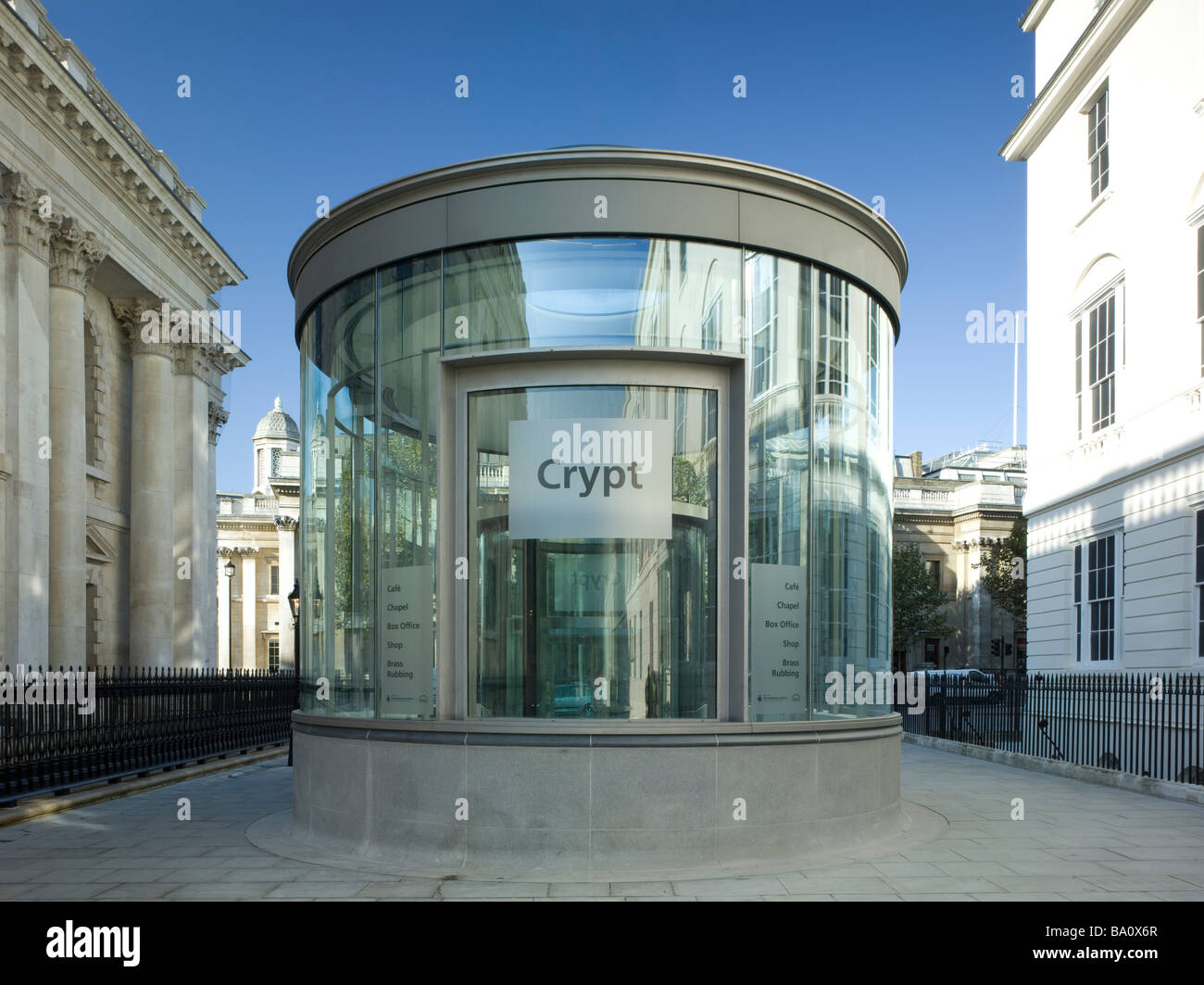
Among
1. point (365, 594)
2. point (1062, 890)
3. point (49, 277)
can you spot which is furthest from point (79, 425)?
point (1062, 890)

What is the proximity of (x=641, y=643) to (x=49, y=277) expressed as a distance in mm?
23501

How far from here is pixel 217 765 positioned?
18.5 metres

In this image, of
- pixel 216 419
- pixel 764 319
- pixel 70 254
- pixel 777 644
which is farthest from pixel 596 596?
pixel 216 419

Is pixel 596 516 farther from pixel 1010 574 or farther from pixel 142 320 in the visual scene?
pixel 1010 574

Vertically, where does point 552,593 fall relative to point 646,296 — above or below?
below

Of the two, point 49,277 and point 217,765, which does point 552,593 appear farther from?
point 49,277

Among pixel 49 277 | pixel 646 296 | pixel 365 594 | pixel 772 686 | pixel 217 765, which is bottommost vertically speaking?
pixel 217 765

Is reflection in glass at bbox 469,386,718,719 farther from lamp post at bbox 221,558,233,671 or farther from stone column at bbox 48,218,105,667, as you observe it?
lamp post at bbox 221,558,233,671

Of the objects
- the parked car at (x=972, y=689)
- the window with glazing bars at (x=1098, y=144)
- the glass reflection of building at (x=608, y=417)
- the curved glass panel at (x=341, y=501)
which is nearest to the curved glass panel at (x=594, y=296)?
the glass reflection of building at (x=608, y=417)

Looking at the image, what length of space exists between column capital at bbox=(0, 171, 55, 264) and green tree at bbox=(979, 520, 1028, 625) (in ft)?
189

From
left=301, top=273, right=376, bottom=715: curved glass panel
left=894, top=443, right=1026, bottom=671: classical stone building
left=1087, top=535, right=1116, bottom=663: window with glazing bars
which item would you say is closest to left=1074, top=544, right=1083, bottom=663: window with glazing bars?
left=1087, top=535, right=1116, bottom=663: window with glazing bars

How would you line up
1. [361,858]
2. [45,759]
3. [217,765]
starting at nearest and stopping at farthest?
[361,858]
[45,759]
[217,765]

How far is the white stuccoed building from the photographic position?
19.8 m

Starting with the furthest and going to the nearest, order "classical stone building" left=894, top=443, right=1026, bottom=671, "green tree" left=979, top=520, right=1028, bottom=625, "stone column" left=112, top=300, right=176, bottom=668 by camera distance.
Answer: "classical stone building" left=894, top=443, right=1026, bottom=671, "green tree" left=979, top=520, right=1028, bottom=625, "stone column" left=112, top=300, right=176, bottom=668
